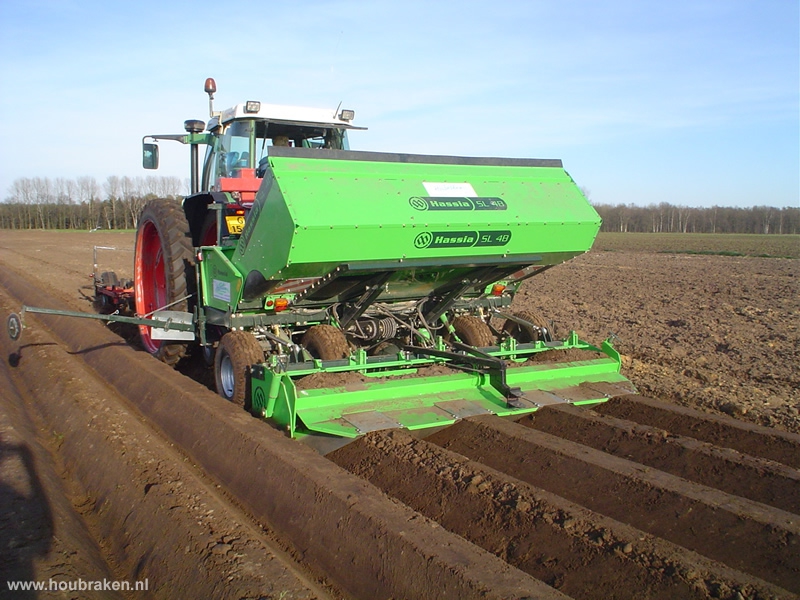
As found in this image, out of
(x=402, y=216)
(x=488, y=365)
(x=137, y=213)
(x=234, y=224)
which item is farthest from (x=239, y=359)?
(x=137, y=213)

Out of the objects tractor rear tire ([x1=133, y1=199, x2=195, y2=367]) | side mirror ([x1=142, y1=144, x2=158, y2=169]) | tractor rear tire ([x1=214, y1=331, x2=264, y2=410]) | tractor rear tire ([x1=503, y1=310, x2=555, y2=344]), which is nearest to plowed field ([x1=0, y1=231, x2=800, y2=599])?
tractor rear tire ([x1=214, y1=331, x2=264, y2=410])

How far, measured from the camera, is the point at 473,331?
21.9 ft

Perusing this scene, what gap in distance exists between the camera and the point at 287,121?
22.6 ft

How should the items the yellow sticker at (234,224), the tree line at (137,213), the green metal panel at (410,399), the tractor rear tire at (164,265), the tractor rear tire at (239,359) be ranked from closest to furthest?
the green metal panel at (410,399), the tractor rear tire at (239,359), the yellow sticker at (234,224), the tractor rear tire at (164,265), the tree line at (137,213)

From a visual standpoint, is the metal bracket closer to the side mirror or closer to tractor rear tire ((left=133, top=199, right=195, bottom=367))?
tractor rear tire ((left=133, top=199, right=195, bottom=367))

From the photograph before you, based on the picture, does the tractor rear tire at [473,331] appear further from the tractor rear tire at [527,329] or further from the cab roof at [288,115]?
the cab roof at [288,115]

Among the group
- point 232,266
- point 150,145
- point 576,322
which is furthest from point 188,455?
point 576,322

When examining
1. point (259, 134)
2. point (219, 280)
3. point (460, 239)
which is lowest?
point (219, 280)

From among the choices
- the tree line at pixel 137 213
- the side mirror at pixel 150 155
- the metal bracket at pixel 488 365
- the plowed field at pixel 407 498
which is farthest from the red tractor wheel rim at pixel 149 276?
the tree line at pixel 137 213

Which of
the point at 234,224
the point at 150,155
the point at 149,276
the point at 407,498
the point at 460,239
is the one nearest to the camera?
the point at 407,498

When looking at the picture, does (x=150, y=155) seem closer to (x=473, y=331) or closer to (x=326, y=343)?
(x=326, y=343)

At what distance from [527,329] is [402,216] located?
228 cm

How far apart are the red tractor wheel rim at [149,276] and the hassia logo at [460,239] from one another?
382cm

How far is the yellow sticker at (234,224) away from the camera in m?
6.06
